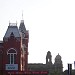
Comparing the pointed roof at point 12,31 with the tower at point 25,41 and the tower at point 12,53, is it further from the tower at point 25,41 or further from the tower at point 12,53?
the tower at point 25,41

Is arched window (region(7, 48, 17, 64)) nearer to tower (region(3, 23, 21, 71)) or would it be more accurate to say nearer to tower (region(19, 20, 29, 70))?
tower (region(3, 23, 21, 71))

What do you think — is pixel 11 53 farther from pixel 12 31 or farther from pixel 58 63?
pixel 58 63

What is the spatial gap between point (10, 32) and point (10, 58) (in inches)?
186

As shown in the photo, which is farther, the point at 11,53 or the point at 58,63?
the point at 58,63

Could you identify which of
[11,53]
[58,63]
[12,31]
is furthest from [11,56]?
[58,63]

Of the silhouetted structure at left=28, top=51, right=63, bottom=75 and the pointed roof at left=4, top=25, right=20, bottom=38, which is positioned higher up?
the pointed roof at left=4, top=25, right=20, bottom=38

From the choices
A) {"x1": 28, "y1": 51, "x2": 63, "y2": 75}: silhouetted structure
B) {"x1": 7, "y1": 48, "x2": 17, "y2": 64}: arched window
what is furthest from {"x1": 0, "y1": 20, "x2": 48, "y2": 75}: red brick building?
{"x1": 28, "y1": 51, "x2": 63, "y2": 75}: silhouetted structure

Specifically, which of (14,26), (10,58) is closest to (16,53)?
(10,58)

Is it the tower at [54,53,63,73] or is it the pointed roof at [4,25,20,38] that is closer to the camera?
the pointed roof at [4,25,20,38]

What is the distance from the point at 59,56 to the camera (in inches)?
4070

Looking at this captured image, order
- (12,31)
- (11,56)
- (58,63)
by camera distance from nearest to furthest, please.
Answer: (11,56) → (12,31) → (58,63)

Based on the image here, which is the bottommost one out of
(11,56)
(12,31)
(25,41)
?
(11,56)

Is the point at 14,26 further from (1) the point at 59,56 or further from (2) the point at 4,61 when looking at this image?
(1) the point at 59,56

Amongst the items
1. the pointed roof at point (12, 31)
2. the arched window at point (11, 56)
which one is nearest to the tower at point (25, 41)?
the pointed roof at point (12, 31)
